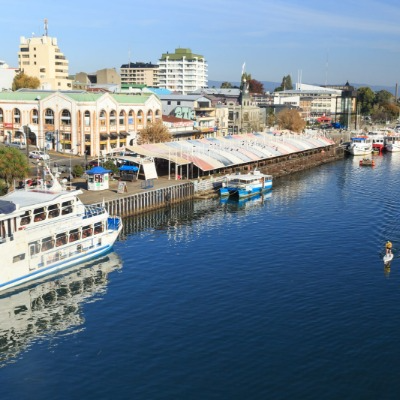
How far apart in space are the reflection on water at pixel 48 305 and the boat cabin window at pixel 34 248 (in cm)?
278

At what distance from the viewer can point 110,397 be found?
1310 inches

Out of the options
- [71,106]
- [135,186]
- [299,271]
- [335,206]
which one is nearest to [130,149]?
[135,186]

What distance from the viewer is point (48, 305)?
47.5 meters

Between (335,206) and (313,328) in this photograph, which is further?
(335,206)

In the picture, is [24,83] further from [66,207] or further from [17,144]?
[66,207]

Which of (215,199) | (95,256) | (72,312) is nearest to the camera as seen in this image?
(72,312)

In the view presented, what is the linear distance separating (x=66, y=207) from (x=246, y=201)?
38504 mm

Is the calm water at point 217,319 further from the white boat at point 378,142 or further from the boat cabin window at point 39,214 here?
the white boat at point 378,142

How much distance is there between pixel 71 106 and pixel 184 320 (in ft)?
253

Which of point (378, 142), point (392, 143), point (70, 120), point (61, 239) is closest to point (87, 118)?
point (70, 120)

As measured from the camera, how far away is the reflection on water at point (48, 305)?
1640 inches

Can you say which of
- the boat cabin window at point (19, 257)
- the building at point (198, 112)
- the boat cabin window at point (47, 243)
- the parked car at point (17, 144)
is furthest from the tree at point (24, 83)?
the boat cabin window at point (19, 257)

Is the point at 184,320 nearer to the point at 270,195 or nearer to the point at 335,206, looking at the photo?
the point at 335,206

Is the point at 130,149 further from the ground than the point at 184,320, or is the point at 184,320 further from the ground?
the point at 130,149
